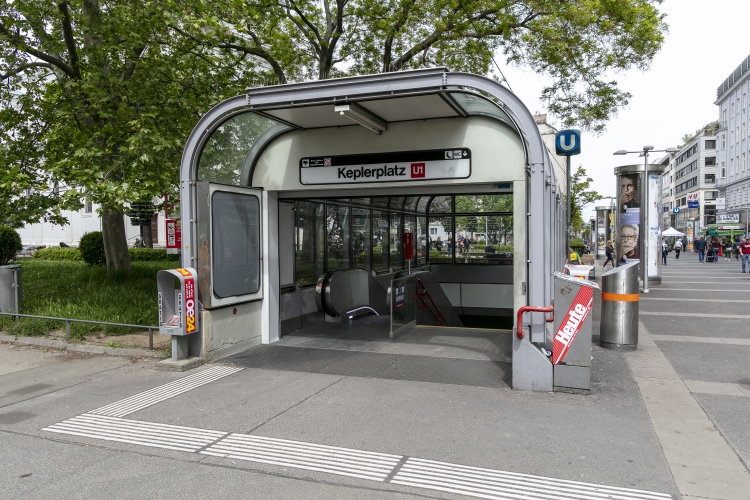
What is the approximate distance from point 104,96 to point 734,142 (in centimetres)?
7199

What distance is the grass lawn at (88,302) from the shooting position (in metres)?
9.30

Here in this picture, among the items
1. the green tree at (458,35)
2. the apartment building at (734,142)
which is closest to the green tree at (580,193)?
the apartment building at (734,142)

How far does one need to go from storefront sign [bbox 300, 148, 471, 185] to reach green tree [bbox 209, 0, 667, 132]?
5.08m

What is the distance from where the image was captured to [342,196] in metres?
8.62

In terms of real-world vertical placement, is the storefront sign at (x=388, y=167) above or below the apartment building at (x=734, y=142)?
below

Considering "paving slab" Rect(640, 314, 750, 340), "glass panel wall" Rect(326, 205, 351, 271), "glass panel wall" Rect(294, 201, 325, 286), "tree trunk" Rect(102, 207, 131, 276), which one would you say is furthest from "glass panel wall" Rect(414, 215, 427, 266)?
"tree trunk" Rect(102, 207, 131, 276)

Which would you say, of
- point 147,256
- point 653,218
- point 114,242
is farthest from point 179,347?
point 147,256

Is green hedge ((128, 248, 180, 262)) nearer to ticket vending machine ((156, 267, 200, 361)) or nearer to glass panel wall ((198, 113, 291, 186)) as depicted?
glass panel wall ((198, 113, 291, 186))

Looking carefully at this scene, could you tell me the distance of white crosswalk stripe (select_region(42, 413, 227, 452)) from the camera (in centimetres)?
466

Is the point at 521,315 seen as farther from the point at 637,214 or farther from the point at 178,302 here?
the point at 637,214

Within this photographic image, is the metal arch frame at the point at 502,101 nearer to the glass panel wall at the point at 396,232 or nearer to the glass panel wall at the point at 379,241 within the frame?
the glass panel wall at the point at 396,232

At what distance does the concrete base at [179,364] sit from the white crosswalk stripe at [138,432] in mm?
1720

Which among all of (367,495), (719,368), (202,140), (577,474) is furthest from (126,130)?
(719,368)

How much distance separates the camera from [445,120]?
24.2ft
